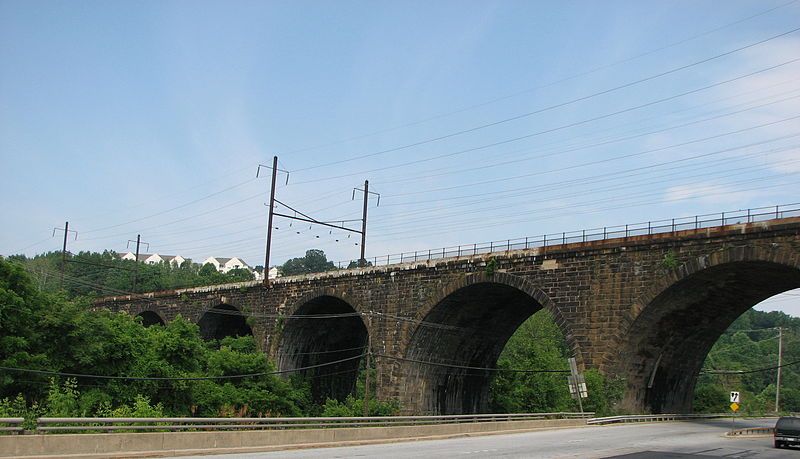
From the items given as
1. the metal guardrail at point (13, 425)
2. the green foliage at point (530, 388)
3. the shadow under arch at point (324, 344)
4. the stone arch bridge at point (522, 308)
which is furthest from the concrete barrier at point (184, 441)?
the green foliage at point (530, 388)

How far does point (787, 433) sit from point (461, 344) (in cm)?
2402

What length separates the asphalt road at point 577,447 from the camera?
20.3m

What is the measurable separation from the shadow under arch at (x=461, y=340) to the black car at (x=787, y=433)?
1628cm

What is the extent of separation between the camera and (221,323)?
219 feet

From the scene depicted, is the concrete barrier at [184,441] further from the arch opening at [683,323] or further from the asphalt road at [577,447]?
the arch opening at [683,323]

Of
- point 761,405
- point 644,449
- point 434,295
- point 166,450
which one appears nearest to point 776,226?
point 644,449

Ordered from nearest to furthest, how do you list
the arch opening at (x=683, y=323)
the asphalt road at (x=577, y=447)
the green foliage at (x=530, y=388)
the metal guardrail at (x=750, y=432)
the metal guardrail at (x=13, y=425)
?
the metal guardrail at (x=13, y=425) < the asphalt road at (x=577, y=447) < the metal guardrail at (x=750, y=432) < the arch opening at (x=683, y=323) < the green foliage at (x=530, y=388)

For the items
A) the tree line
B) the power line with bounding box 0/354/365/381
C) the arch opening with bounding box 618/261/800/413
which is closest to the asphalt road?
the arch opening with bounding box 618/261/800/413

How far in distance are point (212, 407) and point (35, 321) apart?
13211 mm

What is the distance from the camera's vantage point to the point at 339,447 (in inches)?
907

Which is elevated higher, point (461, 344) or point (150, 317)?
point (150, 317)

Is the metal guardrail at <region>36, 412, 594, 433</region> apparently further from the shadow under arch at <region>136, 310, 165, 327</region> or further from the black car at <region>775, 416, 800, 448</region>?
the shadow under arch at <region>136, 310, 165, 327</region>

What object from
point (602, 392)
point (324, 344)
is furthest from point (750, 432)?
point (324, 344)

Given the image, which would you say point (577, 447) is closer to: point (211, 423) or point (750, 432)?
point (211, 423)
